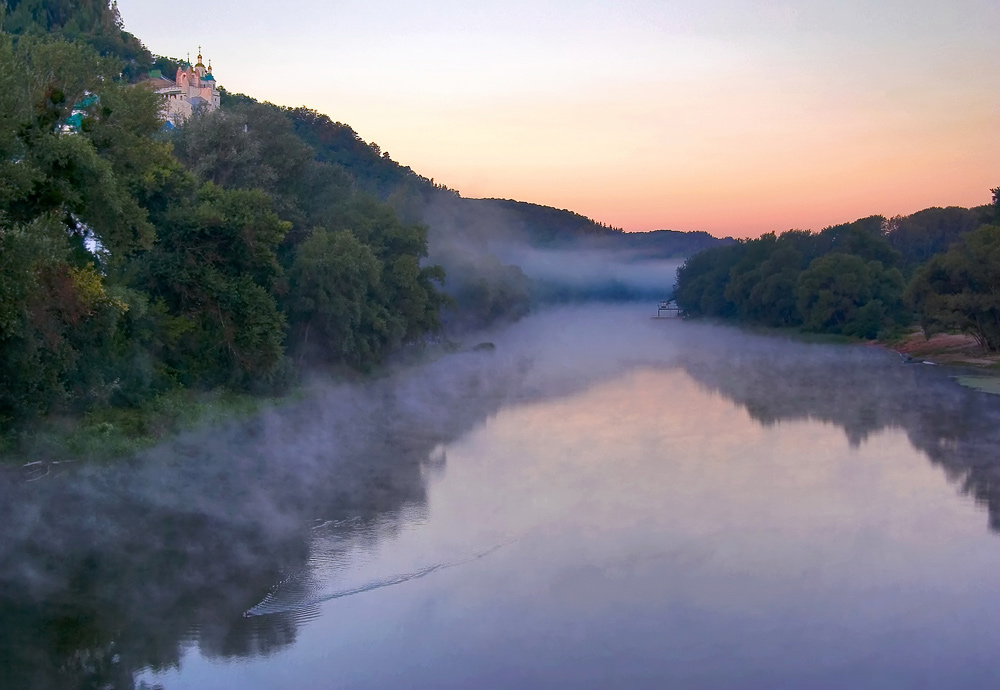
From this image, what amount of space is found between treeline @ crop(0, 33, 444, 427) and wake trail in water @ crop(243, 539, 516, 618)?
629 cm

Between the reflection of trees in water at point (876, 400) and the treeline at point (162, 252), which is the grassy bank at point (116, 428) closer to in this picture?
the treeline at point (162, 252)

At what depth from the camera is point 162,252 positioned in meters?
23.9

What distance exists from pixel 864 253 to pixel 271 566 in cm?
6389

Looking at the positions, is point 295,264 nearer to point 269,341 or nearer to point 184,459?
point 269,341

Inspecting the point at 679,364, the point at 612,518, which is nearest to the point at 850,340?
the point at 679,364

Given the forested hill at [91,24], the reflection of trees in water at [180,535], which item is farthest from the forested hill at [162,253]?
the forested hill at [91,24]

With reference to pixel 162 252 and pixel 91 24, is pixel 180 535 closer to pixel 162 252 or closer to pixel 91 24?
pixel 162 252

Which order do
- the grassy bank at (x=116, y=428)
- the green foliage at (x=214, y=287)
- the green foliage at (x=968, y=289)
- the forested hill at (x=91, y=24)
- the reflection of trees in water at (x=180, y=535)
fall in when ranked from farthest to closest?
the forested hill at (x=91, y=24) < the green foliage at (x=968, y=289) < the green foliage at (x=214, y=287) < the grassy bank at (x=116, y=428) < the reflection of trees in water at (x=180, y=535)

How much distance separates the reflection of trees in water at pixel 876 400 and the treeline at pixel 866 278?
2.88 meters

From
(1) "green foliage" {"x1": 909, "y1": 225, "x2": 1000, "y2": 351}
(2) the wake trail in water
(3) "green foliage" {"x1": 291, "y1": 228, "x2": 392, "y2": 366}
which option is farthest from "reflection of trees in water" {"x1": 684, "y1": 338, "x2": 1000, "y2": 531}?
(3) "green foliage" {"x1": 291, "y1": 228, "x2": 392, "y2": 366}

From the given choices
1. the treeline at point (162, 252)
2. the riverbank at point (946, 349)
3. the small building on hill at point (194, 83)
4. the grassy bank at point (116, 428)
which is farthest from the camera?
the small building on hill at point (194, 83)

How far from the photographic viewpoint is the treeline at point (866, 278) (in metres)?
40.7

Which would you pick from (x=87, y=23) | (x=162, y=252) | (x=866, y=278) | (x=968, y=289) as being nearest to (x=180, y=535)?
(x=162, y=252)

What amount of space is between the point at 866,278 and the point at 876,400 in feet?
104
